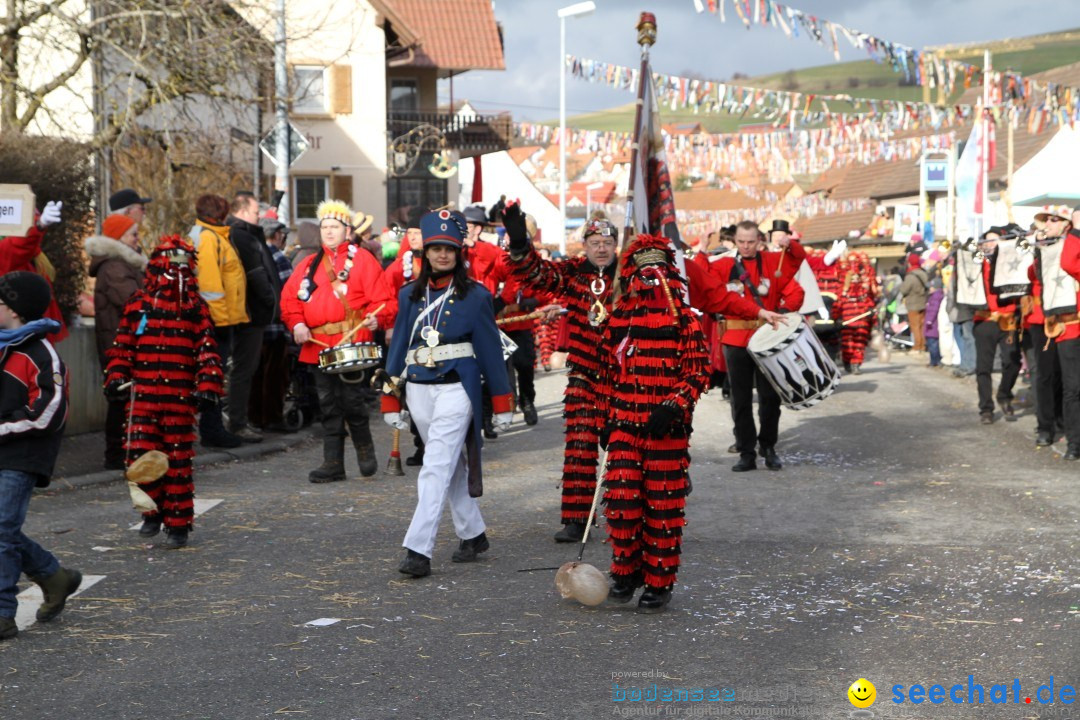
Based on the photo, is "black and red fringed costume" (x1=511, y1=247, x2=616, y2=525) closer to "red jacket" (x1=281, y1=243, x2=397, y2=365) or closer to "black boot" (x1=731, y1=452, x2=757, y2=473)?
"red jacket" (x1=281, y1=243, x2=397, y2=365)

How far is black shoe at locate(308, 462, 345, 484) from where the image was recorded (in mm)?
11281

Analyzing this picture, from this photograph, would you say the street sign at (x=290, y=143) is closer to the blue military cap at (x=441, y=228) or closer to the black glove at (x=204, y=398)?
the black glove at (x=204, y=398)

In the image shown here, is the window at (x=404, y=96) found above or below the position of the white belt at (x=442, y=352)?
above

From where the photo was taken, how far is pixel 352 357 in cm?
1070

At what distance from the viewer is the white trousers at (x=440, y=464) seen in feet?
25.3

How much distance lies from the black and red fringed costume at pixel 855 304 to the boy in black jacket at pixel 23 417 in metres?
17.0

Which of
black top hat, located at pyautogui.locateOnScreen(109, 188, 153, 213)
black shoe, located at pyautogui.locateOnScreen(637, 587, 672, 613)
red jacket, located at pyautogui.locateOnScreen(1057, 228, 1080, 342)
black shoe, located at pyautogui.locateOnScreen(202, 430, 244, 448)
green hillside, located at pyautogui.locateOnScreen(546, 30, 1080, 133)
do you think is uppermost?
green hillside, located at pyautogui.locateOnScreen(546, 30, 1080, 133)

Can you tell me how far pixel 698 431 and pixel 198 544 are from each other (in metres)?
7.44

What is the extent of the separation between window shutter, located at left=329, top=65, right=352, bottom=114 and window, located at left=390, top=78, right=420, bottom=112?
169 inches

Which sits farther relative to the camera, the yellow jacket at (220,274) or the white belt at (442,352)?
the yellow jacket at (220,274)

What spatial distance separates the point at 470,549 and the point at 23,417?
275 centimetres

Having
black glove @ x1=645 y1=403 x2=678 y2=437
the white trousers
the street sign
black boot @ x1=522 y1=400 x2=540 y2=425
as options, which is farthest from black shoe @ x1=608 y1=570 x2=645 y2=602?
the street sign

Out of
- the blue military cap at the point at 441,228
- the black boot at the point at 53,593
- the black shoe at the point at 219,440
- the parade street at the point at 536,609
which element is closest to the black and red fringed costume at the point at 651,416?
the parade street at the point at 536,609

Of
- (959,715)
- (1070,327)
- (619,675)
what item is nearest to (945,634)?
(959,715)
